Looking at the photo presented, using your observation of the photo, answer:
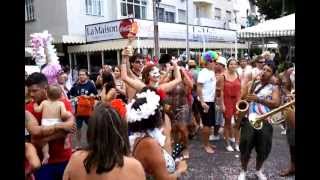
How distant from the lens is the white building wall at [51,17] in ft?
80.1

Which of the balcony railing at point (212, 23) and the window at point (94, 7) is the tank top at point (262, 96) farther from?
the balcony railing at point (212, 23)

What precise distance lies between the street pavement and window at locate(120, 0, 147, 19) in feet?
68.7

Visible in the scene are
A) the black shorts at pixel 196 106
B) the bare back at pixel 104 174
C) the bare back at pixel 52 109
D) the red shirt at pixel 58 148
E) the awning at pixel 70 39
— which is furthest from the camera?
the awning at pixel 70 39

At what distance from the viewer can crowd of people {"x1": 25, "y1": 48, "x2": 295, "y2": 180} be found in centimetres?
228

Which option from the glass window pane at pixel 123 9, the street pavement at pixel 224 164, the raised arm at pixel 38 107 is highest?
the glass window pane at pixel 123 9

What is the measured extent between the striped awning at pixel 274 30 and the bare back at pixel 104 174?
36.4ft

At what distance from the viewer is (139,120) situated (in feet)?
9.62

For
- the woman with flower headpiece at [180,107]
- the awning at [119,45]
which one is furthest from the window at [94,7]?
the woman with flower headpiece at [180,107]

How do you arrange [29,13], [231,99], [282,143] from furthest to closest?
[29,13] < [282,143] < [231,99]

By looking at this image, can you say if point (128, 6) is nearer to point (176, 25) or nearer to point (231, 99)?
point (176, 25)

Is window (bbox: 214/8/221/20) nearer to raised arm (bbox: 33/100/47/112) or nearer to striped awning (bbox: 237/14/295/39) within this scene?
striped awning (bbox: 237/14/295/39)
